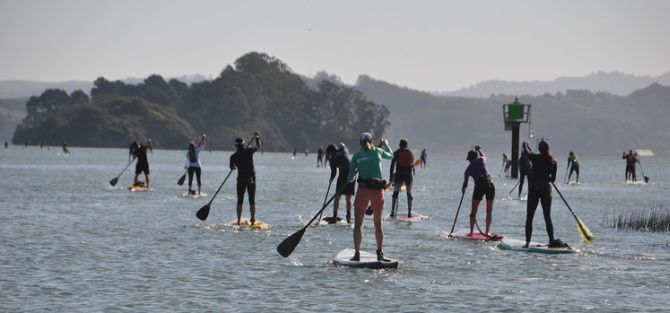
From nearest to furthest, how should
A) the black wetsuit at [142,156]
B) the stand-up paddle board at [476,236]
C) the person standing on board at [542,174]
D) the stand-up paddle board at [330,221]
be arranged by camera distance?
the person standing on board at [542,174]
the stand-up paddle board at [476,236]
the stand-up paddle board at [330,221]
the black wetsuit at [142,156]

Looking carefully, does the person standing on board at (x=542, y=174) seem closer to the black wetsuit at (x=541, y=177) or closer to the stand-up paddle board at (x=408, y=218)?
the black wetsuit at (x=541, y=177)

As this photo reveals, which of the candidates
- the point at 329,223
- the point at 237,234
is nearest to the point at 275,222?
the point at 329,223

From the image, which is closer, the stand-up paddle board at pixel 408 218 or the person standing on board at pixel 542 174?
the person standing on board at pixel 542 174

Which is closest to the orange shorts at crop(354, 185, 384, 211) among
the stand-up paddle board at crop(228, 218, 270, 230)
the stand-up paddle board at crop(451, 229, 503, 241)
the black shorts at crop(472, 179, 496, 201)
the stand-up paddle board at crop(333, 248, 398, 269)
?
the stand-up paddle board at crop(333, 248, 398, 269)

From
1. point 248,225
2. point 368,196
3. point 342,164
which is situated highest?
point 342,164

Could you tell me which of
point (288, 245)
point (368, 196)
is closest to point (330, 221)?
point (288, 245)

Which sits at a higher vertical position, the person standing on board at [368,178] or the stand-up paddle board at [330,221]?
the person standing on board at [368,178]

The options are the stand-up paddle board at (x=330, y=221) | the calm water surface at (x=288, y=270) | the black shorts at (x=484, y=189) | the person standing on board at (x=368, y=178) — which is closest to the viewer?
the calm water surface at (x=288, y=270)

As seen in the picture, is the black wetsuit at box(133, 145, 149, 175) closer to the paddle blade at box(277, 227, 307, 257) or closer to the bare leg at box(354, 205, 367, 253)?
the paddle blade at box(277, 227, 307, 257)

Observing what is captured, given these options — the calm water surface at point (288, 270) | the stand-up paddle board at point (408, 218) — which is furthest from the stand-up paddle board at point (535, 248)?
the stand-up paddle board at point (408, 218)

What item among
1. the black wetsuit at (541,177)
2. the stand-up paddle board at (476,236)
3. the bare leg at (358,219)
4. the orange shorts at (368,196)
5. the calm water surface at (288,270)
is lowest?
the calm water surface at (288,270)

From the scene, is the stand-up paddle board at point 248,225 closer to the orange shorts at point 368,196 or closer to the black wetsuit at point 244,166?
the black wetsuit at point 244,166

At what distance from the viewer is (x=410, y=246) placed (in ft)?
73.3

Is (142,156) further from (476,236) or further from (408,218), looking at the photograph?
(476,236)
